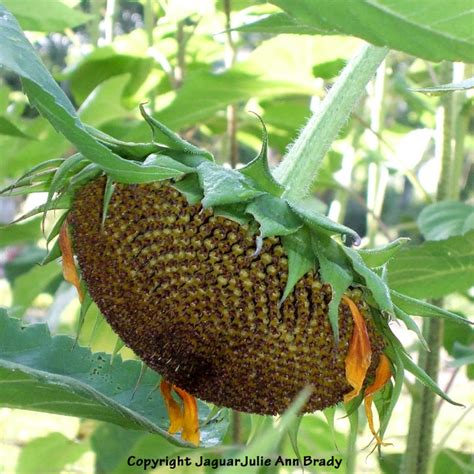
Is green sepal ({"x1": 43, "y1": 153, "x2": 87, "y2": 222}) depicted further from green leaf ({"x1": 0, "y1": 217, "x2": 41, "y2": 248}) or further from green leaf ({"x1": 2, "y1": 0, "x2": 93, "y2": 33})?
green leaf ({"x1": 0, "y1": 217, "x2": 41, "y2": 248})

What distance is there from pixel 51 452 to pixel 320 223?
0.81 m

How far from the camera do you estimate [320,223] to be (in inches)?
21.1

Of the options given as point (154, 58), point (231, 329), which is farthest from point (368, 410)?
point (154, 58)

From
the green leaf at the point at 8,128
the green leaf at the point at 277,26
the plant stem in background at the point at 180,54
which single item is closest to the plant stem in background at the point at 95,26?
the plant stem in background at the point at 180,54

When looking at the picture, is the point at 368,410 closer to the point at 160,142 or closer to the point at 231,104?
the point at 160,142

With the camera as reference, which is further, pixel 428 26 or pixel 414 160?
pixel 414 160

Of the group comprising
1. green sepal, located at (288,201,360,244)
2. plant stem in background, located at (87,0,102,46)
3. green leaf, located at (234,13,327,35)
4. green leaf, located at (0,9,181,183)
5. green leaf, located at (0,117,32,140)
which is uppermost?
plant stem in background, located at (87,0,102,46)

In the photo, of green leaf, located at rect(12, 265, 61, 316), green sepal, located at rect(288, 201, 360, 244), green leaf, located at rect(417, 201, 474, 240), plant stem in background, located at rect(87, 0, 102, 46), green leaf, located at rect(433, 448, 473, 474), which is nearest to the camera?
green sepal, located at rect(288, 201, 360, 244)

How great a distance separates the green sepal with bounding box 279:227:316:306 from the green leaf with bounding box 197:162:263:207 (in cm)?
4

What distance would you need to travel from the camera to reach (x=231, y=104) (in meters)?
1.09

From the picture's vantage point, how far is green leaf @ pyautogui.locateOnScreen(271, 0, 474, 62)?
46cm

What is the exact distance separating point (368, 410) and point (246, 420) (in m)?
0.58

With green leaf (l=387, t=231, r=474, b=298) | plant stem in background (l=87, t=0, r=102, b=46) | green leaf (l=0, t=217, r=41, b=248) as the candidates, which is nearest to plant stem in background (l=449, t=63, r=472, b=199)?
green leaf (l=387, t=231, r=474, b=298)

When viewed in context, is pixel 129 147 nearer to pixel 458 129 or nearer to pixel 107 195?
pixel 107 195
